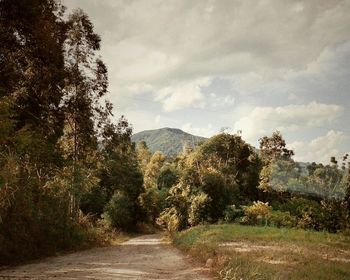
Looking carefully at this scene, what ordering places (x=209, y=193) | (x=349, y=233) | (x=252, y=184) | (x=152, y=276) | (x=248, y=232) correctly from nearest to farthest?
(x=152, y=276) → (x=248, y=232) → (x=349, y=233) → (x=209, y=193) → (x=252, y=184)

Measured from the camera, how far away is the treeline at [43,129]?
1681cm

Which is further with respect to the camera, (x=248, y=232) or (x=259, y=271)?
(x=248, y=232)

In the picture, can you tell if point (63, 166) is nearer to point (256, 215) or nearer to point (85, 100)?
point (85, 100)

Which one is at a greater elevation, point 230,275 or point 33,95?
point 33,95

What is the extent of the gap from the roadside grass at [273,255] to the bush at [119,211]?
Answer: 23.4 m

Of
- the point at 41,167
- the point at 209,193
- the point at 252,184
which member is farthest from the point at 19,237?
the point at 252,184

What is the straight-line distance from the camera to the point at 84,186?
28.9 m

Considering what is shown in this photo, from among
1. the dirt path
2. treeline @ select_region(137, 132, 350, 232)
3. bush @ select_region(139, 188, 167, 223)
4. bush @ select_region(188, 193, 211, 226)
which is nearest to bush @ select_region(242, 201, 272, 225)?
treeline @ select_region(137, 132, 350, 232)

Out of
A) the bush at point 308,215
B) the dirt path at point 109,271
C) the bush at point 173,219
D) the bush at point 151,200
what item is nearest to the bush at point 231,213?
the bush at point 173,219

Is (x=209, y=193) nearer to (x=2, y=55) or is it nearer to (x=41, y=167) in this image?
(x=41, y=167)

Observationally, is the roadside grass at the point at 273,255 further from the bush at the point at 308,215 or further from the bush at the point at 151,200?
the bush at the point at 151,200

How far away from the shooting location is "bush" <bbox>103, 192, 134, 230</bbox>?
164 ft

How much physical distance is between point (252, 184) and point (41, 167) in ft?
114

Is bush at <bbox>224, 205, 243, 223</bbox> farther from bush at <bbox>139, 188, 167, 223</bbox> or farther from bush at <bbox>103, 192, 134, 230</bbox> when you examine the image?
bush at <bbox>139, 188, 167, 223</bbox>
